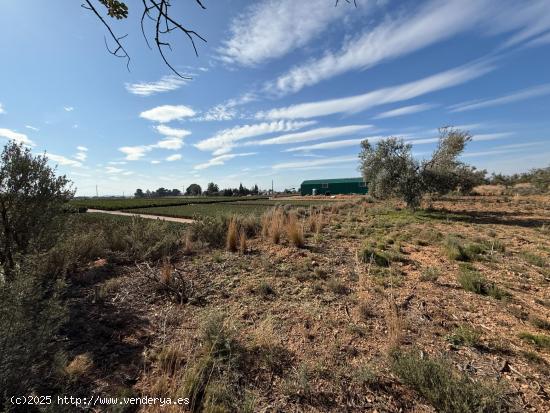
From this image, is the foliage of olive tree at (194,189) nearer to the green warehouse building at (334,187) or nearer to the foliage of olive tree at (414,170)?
the green warehouse building at (334,187)

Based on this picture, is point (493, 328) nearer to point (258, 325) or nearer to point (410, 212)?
point (258, 325)

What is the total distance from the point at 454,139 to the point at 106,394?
20.0 m

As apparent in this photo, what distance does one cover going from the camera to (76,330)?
4.28 meters

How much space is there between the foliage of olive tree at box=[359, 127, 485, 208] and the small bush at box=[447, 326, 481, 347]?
14.1 metres

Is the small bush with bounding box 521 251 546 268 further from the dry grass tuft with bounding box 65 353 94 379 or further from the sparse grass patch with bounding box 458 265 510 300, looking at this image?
the dry grass tuft with bounding box 65 353 94 379

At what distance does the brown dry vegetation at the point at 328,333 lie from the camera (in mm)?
2801

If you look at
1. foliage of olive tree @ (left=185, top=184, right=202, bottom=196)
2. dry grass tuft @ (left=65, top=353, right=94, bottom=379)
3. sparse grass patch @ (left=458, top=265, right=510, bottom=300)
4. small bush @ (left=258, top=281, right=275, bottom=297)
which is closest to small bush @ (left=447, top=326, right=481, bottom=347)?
sparse grass patch @ (left=458, top=265, right=510, bottom=300)

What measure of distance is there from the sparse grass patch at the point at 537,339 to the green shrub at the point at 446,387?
1.42 meters

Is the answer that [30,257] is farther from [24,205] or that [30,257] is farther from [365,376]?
[365,376]

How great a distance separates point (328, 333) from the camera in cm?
394

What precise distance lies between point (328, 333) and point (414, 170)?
15.4m

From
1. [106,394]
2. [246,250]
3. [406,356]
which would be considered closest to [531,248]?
[406,356]

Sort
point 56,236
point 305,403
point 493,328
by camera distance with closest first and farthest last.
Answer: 1. point 305,403
2. point 493,328
3. point 56,236

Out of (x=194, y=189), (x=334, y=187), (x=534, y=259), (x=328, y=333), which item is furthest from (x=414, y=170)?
(x=194, y=189)
